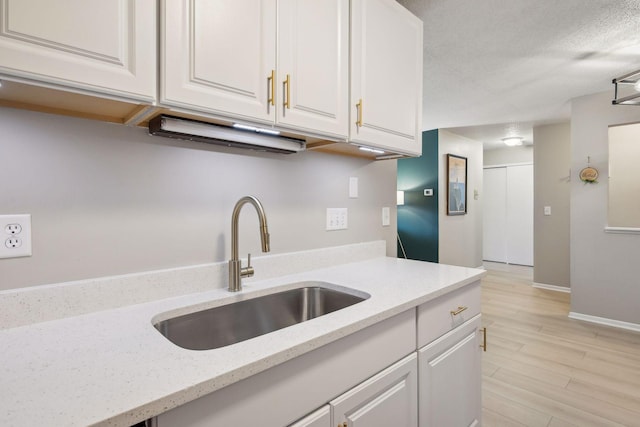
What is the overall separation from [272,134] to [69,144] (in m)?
0.65

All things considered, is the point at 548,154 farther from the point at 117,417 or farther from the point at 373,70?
the point at 117,417

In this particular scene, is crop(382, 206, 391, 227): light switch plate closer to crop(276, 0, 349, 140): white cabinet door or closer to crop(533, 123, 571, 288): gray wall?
crop(276, 0, 349, 140): white cabinet door

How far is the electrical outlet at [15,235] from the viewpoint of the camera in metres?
0.85

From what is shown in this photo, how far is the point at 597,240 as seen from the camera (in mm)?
3193

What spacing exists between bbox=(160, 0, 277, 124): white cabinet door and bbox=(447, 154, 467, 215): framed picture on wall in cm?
428

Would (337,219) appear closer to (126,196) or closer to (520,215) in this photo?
(126,196)

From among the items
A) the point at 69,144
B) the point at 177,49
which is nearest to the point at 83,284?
the point at 69,144

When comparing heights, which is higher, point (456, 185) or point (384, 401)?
point (456, 185)

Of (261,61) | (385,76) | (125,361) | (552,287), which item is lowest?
(552,287)

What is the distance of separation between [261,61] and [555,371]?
2788 millimetres

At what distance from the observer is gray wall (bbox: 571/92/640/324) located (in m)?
3.03

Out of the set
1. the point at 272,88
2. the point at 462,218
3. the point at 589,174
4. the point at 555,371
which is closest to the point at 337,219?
the point at 272,88

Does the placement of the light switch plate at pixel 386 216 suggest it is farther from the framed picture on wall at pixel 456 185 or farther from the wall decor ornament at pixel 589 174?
the framed picture on wall at pixel 456 185

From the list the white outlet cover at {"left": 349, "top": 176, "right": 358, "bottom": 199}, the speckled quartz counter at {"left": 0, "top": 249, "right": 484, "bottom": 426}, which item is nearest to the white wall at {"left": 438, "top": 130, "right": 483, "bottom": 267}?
the white outlet cover at {"left": 349, "top": 176, "right": 358, "bottom": 199}
